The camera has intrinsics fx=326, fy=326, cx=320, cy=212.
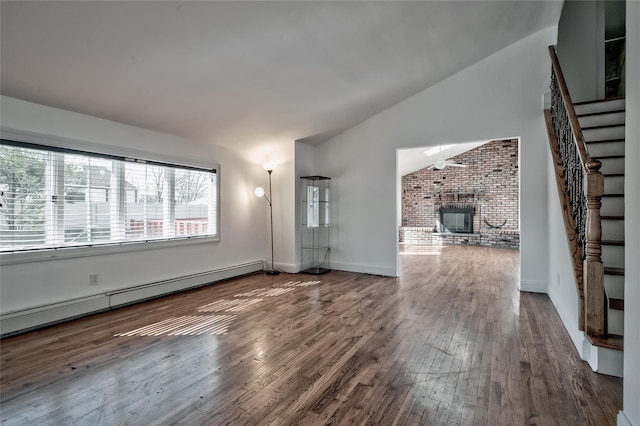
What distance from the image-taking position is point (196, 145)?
4.59 meters

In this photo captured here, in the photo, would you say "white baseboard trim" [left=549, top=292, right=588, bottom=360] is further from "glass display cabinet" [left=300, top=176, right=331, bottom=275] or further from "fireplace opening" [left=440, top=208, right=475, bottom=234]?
"fireplace opening" [left=440, top=208, right=475, bottom=234]

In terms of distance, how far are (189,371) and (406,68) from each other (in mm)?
4077

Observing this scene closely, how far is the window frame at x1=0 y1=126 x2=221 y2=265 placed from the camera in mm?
2924

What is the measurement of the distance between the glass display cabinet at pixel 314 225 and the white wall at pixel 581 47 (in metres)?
4.11

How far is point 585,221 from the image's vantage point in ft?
7.91

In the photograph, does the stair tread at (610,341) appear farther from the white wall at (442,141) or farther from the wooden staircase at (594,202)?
the white wall at (442,141)

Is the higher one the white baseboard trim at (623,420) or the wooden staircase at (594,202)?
the wooden staircase at (594,202)

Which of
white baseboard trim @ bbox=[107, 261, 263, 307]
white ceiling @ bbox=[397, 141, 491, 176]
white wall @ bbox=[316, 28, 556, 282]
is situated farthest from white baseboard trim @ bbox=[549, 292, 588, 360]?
white ceiling @ bbox=[397, 141, 491, 176]

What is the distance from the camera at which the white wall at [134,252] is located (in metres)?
2.96

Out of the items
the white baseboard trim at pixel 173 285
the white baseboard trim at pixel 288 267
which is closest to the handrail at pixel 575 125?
the white baseboard trim at pixel 288 267

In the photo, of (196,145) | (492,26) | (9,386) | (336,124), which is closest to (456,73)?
(492,26)

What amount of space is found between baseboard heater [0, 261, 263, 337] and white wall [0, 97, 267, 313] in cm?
6

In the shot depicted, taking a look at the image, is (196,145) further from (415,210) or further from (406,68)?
(415,210)

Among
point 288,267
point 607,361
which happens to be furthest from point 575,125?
point 288,267
